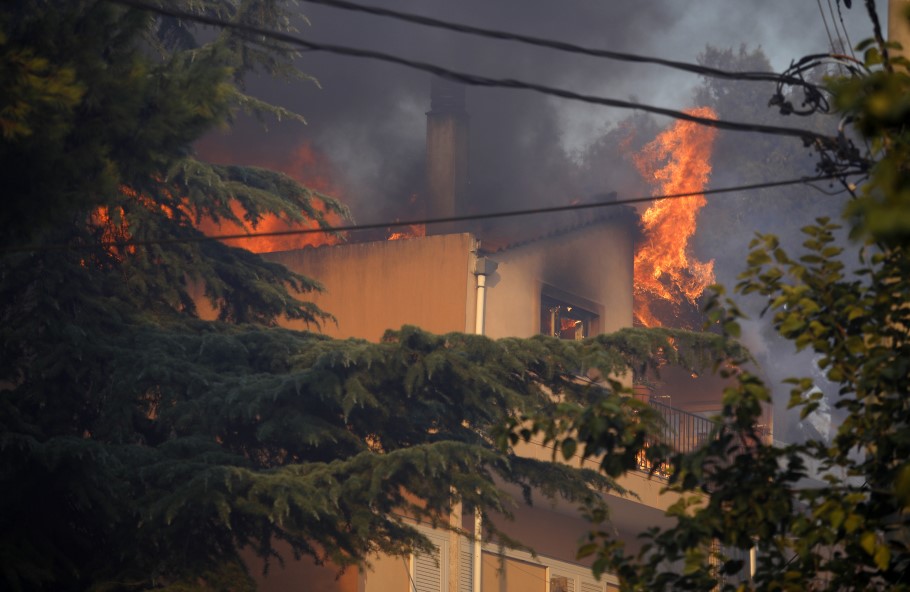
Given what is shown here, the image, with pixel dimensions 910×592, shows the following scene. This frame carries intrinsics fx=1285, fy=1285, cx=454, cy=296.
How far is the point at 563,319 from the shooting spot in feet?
89.7

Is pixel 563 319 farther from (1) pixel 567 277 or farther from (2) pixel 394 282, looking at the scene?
(2) pixel 394 282

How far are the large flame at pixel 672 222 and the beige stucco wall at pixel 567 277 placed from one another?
304 centimetres

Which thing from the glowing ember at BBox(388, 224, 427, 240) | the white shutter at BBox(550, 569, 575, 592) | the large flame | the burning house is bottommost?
the white shutter at BBox(550, 569, 575, 592)

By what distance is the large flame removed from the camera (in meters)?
36.3

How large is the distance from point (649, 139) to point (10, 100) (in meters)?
43.7

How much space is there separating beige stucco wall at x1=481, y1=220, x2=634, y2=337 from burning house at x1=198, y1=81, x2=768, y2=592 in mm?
26

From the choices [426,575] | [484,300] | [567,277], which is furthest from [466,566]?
[567,277]

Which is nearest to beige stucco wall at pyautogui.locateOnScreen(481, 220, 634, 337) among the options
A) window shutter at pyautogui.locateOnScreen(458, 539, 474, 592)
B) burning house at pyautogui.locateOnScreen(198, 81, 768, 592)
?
burning house at pyautogui.locateOnScreen(198, 81, 768, 592)

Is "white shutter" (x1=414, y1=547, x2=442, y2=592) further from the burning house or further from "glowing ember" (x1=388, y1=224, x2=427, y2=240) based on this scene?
"glowing ember" (x1=388, y1=224, x2=427, y2=240)

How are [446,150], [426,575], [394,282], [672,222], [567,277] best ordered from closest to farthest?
[426,575] → [394,282] → [567,277] → [446,150] → [672,222]

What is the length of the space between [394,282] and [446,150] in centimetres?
603

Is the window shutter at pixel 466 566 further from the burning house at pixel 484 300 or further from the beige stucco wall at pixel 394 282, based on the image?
the beige stucco wall at pixel 394 282

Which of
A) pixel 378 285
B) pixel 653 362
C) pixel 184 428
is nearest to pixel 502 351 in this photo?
pixel 653 362

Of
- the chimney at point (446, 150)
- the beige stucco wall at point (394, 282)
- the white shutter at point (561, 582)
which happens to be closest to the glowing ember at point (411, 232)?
the chimney at point (446, 150)
